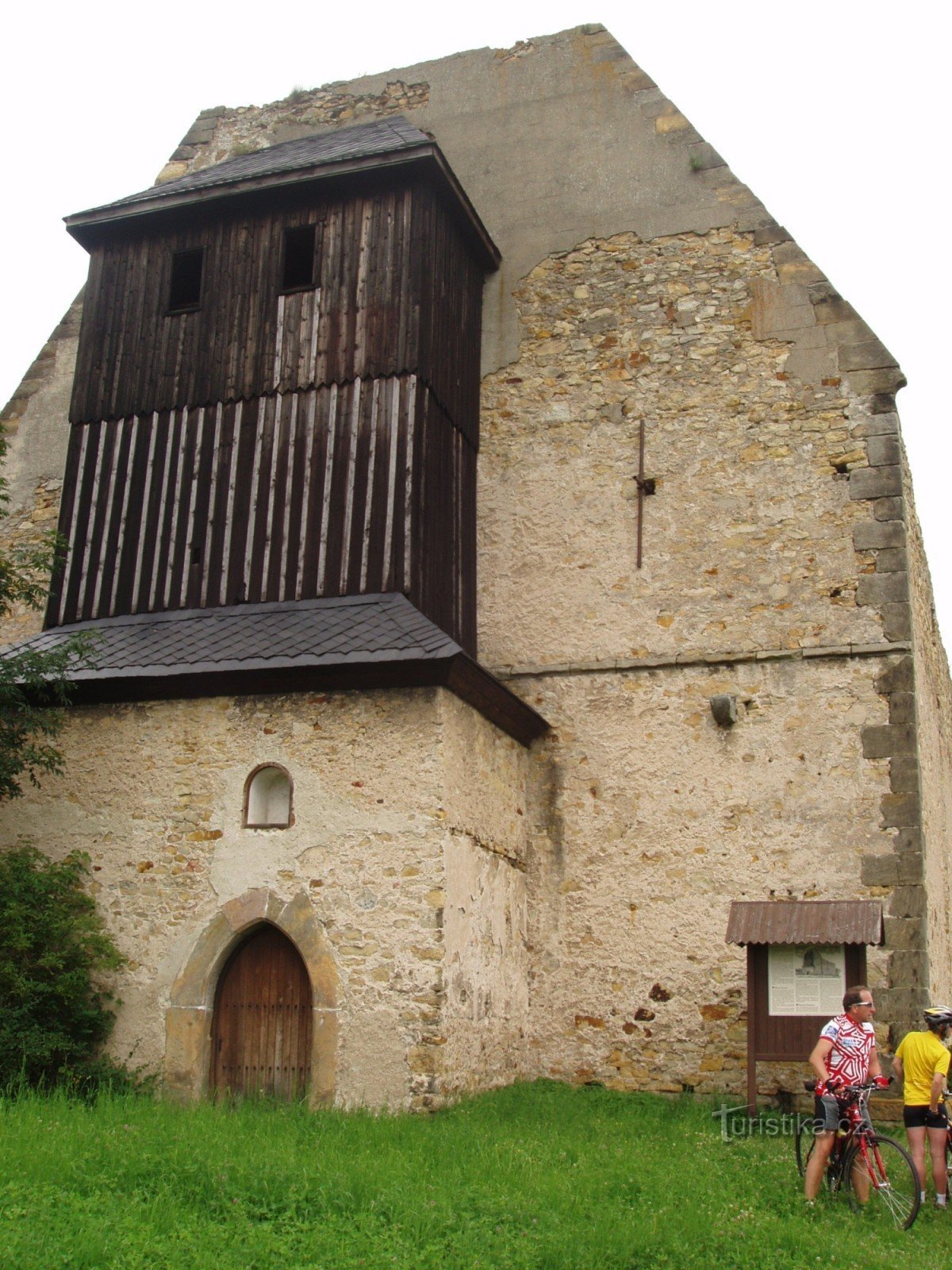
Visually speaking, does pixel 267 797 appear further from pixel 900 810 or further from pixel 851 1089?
pixel 900 810

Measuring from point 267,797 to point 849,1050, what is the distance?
15.8ft

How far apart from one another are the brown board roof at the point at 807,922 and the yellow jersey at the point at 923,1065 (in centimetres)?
145

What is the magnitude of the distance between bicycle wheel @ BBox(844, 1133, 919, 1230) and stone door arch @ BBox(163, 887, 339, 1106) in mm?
3818

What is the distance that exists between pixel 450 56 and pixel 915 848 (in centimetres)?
993

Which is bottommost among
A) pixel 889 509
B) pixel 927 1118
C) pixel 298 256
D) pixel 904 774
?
pixel 927 1118

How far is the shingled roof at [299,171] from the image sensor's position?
1202 cm

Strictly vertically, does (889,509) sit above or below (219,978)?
above

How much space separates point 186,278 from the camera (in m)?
12.8

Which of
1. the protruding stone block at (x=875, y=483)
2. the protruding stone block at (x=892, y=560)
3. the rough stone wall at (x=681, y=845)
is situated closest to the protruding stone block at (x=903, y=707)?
the rough stone wall at (x=681, y=845)

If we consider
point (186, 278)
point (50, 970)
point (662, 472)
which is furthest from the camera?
point (186, 278)

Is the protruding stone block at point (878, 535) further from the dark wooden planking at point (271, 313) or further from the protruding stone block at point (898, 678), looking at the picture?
the dark wooden planking at point (271, 313)

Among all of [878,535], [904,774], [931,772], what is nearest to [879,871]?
[904,774]

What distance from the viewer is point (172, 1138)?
7.63 meters

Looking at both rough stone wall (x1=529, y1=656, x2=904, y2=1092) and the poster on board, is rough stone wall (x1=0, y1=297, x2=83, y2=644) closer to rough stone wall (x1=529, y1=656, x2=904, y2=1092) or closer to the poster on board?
rough stone wall (x1=529, y1=656, x2=904, y2=1092)
